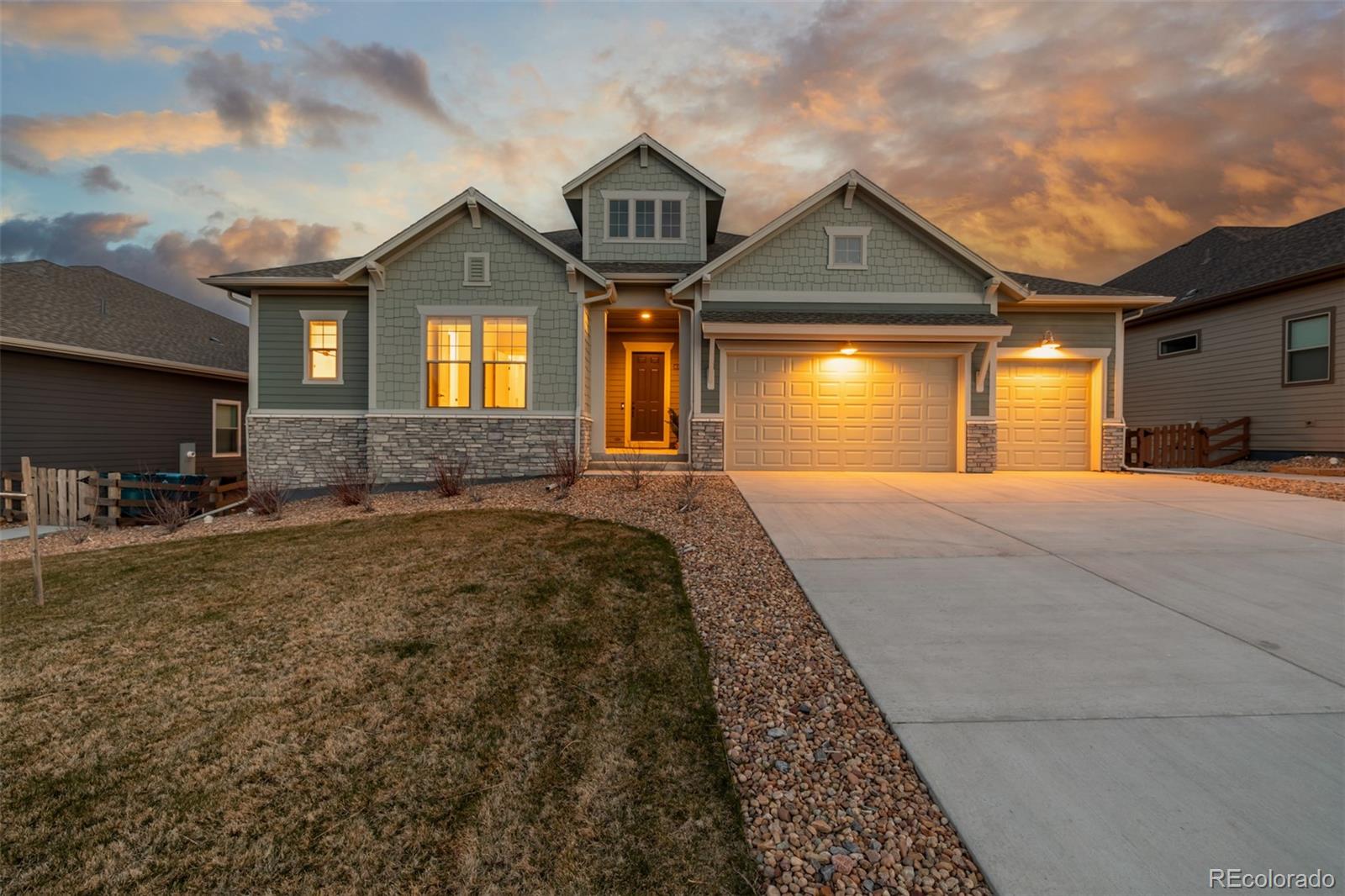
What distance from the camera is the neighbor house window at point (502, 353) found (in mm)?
11781

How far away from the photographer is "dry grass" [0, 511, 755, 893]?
221 cm

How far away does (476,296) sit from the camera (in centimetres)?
1169

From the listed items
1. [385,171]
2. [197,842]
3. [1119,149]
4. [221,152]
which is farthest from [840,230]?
[221,152]

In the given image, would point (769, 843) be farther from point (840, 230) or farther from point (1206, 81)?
point (1206, 81)

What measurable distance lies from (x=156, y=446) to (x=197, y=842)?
16.3 metres

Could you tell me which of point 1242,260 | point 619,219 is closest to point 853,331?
point 619,219

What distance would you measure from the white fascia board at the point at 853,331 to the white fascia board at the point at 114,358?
13.4 metres

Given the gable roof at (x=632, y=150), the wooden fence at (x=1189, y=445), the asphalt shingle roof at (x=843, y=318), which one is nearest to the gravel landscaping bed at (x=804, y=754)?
the asphalt shingle roof at (x=843, y=318)

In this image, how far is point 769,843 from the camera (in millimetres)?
2236

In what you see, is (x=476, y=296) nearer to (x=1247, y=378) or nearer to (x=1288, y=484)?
(x=1288, y=484)

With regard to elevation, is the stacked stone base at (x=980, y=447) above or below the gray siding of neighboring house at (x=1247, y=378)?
below

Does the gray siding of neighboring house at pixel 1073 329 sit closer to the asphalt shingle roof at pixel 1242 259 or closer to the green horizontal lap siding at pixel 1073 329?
the green horizontal lap siding at pixel 1073 329

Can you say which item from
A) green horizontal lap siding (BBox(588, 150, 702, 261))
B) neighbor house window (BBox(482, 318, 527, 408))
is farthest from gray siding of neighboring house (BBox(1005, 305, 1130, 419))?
neighbor house window (BBox(482, 318, 527, 408))

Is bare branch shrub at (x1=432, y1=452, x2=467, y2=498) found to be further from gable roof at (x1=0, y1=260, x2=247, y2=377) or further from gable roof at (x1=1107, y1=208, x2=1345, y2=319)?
gable roof at (x1=1107, y1=208, x2=1345, y2=319)
